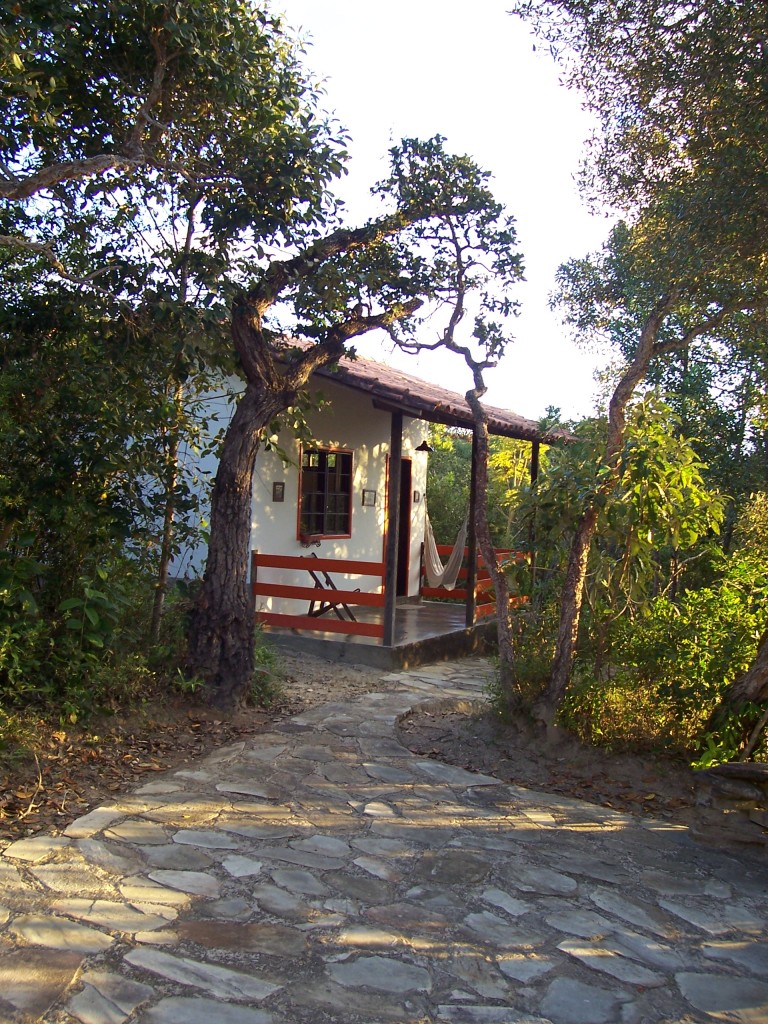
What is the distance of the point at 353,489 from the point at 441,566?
2682 mm

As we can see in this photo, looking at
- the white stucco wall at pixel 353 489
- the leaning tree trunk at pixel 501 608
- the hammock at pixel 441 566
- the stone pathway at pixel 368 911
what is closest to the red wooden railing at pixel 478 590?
the hammock at pixel 441 566

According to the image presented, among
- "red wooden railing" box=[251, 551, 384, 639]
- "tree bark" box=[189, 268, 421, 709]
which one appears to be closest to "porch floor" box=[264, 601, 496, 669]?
"red wooden railing" box=[251, 551, 384, 639]

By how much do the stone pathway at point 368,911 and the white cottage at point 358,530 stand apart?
4.37 metres

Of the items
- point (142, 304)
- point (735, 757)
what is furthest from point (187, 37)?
point (735, 757)

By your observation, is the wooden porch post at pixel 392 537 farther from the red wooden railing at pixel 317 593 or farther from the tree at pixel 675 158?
the tree at pixel 675 158

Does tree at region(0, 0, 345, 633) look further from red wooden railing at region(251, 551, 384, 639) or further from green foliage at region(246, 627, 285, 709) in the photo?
red wooden railing at region(251, 551, 384, 639)

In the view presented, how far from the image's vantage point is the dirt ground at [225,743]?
5.04 meters

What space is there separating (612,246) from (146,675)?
10800 mm

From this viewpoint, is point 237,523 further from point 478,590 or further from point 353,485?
point 478,590

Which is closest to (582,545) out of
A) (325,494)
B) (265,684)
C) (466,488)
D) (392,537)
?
(265,684)

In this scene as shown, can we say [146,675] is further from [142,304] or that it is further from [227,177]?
[227,177]

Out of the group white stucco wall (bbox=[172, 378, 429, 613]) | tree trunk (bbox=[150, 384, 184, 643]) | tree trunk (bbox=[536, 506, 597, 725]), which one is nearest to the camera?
tree trunk (bbox=[536, 506, 597, 725])

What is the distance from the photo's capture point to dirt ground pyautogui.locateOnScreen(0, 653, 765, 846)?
5.04 m

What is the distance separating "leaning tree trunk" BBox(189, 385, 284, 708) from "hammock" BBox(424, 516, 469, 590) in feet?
23.5
